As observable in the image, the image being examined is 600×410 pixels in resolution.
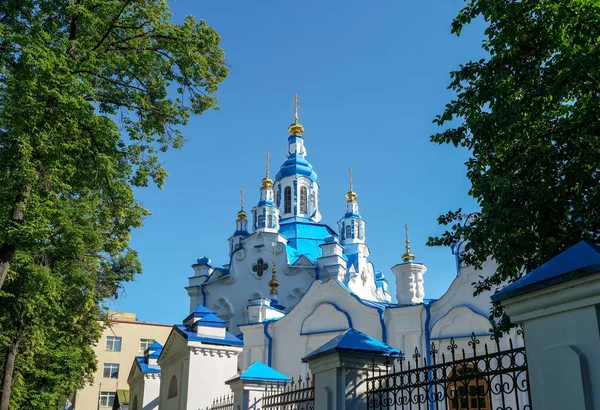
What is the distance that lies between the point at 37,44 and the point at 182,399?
7.06m

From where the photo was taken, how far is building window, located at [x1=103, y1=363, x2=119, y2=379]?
37.5 meters

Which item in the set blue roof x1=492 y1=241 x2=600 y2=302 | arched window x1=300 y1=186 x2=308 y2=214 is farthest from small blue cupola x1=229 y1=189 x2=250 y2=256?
blue roof x1=492 y1=241 x2=600 y2=302

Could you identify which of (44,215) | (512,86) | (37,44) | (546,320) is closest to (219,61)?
(37,44)

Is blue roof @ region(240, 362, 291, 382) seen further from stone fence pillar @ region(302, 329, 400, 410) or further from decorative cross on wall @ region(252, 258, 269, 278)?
decorative cross on wall @ region(252, 258, 269, 278)

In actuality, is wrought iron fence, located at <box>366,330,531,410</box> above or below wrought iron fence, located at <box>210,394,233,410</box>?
below

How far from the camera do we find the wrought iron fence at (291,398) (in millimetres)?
6953

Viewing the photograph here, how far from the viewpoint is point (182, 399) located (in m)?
11.7

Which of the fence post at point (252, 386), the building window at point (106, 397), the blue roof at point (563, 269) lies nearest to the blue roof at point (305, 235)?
the building window at point (106, 397)

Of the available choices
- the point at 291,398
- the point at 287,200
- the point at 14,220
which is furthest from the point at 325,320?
the point at 287,200

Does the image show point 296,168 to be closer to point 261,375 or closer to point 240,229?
point 240,229

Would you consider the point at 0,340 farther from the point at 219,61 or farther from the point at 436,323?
the point at 436,323

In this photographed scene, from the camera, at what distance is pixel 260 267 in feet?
114

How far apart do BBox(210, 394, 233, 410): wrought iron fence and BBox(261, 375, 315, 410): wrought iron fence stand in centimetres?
112

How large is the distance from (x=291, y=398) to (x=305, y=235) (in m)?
30.2
